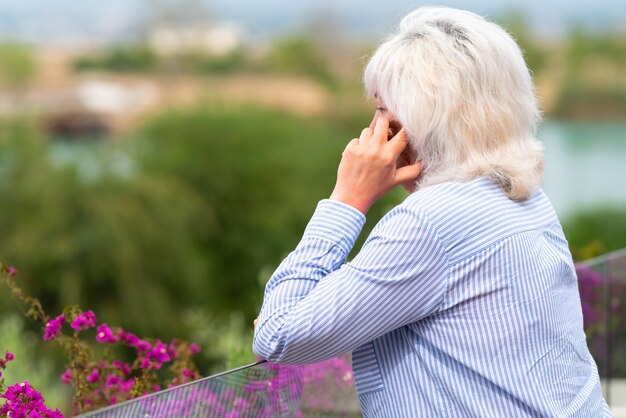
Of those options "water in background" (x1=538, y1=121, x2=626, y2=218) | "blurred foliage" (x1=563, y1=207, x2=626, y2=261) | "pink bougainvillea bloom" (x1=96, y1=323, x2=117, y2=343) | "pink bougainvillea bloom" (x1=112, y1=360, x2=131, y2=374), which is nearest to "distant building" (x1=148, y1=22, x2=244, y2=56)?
"water in background" (x1=538, y1=121, x2=626, y2=218)

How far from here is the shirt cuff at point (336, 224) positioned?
1455 mm

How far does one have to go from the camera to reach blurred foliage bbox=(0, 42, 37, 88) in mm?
31609

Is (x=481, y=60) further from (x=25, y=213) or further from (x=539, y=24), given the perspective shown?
(x=539, y=24)

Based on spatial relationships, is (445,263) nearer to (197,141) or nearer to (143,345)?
(143,345)

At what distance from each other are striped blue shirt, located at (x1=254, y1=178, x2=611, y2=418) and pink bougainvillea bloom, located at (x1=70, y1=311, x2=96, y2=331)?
48cm

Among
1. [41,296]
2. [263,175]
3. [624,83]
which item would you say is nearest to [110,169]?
[41,296]

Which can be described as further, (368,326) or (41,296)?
(41,296)

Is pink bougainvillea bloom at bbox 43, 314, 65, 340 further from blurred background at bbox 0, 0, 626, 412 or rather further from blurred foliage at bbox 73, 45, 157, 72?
blurred foliage at bbox 73, 45, 157, 72

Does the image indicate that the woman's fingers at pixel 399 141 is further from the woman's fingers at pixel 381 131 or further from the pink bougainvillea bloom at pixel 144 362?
the pink bougainvillea bloom at pixel 144 362

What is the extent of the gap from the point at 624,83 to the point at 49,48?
804 inches

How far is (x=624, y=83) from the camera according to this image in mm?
31812

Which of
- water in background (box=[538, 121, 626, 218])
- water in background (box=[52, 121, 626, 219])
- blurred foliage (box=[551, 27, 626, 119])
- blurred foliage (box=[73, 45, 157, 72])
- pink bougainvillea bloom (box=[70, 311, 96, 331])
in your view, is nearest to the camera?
pink bougainvillea bloom (box=[70, 311, 96, 331])

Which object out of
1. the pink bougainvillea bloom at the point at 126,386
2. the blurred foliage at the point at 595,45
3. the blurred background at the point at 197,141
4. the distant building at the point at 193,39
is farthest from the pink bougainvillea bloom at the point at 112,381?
the distant building at the point at 193,39

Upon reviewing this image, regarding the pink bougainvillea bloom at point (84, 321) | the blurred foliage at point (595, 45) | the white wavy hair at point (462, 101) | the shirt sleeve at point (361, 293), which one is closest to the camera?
the shirt sleeve at point (361, 293)
